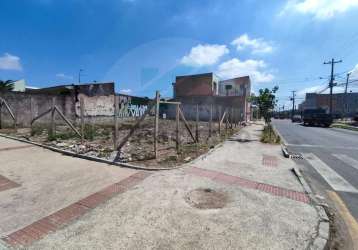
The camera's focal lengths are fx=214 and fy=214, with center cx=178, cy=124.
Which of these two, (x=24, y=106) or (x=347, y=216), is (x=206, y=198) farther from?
(x=24, y=106)

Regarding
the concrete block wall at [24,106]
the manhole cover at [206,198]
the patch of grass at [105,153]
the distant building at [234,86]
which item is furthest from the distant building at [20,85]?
the manhole cover at [206,198]

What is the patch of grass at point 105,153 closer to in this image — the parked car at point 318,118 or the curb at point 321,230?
the curb at point 321,230

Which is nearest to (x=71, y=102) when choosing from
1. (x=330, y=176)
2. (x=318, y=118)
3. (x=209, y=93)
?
(x=330, y=176)

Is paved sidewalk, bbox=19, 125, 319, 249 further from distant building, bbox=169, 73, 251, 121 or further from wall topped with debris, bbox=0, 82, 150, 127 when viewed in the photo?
distant building, bbox=169, 73, 251, 121

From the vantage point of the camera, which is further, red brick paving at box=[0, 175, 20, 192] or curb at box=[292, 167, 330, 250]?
red brick paving at box=[0, 175, 20, 192]

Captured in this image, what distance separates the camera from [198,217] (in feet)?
11.2

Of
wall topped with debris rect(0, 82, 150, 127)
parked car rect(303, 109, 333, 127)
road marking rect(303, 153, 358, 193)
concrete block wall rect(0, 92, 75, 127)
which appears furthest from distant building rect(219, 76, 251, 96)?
road marking rect(303, 153, 358, 193)

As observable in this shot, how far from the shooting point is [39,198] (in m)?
4.08

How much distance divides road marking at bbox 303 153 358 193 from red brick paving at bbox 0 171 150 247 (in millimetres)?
4946

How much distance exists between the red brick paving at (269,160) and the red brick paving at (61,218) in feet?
14.8

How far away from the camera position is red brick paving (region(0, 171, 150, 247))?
2870 millimetres

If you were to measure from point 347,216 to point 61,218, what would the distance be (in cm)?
484

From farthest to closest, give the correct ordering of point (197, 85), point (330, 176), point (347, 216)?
1. point (197, 85)
2. point (330, 176)
3. point (347, 216)

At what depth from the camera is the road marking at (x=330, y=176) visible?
5.13 metres
